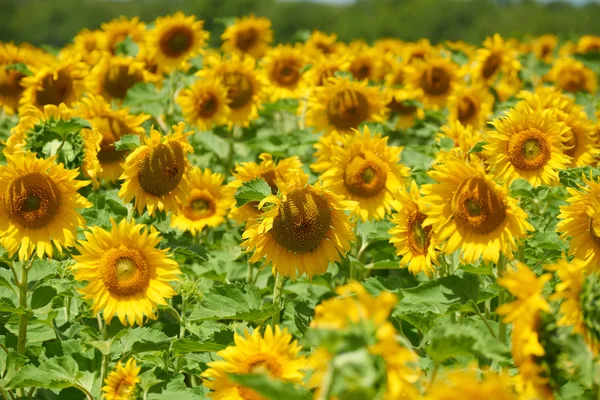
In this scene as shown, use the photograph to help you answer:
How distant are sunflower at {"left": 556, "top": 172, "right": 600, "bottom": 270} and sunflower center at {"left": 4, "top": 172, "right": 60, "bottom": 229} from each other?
239cm

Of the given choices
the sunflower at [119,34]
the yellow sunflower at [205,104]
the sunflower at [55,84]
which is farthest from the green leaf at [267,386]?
the sunflower at [119,34]

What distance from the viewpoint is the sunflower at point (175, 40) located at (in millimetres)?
6953

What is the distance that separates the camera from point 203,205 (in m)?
5.22

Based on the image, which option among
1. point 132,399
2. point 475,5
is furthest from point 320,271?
point 475,5

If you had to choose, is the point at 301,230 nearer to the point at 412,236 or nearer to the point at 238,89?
the point at 412,236

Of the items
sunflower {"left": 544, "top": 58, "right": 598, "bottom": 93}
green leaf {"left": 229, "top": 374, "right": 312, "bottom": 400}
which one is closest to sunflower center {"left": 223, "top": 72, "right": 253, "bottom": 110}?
sunflower {"left": 544, "top": 58, "right": 598, "bottom": 93}

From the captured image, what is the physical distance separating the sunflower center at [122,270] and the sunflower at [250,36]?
5053 millimetres

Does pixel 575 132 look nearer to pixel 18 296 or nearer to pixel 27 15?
pixel 18 296

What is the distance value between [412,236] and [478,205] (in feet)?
1.94

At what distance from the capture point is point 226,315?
11.5ft

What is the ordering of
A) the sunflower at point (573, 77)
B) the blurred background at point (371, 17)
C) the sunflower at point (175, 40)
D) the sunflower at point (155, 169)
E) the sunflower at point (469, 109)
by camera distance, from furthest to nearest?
the blurred background at point (371, 17) → the sunflower at point (573, 77) → the sunflower at point (175, 40) → the sunflower at point (469, 109) → the sunflower at point (155, 169)

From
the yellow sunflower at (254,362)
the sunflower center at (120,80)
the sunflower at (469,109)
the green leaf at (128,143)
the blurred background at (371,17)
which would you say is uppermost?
the blurred background at (371,17)

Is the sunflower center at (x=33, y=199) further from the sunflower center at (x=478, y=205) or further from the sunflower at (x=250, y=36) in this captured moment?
the sunflower at (x=250, y=36)

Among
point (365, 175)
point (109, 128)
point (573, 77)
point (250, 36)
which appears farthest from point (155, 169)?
point (573, 77)
